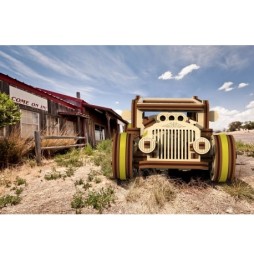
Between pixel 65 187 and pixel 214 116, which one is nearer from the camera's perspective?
pixel 65 187

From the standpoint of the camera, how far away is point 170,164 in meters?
2.88

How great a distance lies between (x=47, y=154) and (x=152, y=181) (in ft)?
13.5

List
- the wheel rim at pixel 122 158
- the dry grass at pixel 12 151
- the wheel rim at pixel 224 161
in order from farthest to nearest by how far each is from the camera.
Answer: the dry grass at pixel 12 151 → the wheel rim at pixel 122 158 → the wheel rim at pixel 224 161

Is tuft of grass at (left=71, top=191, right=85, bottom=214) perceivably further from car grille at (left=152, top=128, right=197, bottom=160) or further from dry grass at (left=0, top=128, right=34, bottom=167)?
dry grass at (left=0, top=128, right=34, bottom=167)

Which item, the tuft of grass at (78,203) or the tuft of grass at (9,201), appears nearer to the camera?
the tuft of grass at (78,203)

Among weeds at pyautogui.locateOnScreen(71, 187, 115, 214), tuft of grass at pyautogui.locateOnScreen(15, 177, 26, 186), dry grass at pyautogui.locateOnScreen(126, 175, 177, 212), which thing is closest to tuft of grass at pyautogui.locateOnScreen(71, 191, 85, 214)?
weeds at pyautogui.locateOnScreen(71, 187, 115, 214)

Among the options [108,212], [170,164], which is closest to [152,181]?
[170,164]

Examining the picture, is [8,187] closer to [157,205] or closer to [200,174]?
[157,205]

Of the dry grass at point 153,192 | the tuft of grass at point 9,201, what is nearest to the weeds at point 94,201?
the dry grass at point 153,192

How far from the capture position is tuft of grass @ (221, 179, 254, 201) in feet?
8.46

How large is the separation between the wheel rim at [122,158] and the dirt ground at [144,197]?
6.9 inches

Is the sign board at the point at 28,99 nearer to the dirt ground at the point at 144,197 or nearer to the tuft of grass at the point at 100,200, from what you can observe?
the dirt ground at the point at 144,197

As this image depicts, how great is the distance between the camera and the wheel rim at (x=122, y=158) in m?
2.93

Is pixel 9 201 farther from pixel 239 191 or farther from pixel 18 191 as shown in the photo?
pixel 239 191
